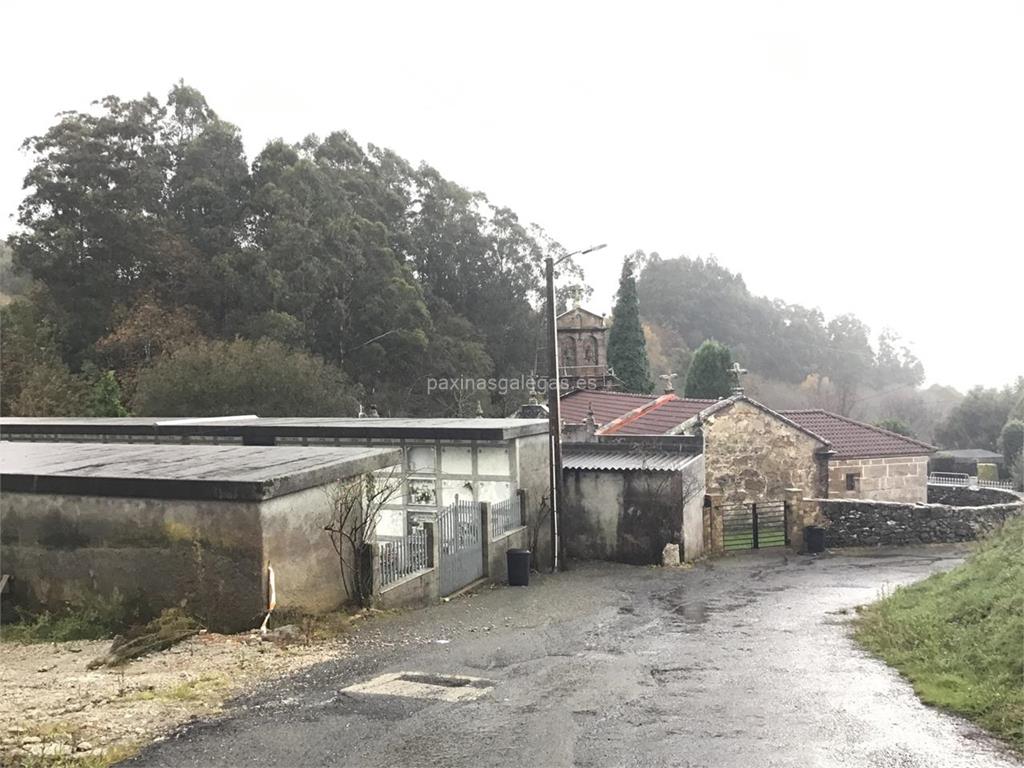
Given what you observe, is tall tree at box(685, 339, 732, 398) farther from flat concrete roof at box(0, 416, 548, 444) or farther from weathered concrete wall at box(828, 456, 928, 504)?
flat concrete roof at box(0, 416, 548, 444)

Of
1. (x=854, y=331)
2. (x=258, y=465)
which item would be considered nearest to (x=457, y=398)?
(x=258, y=465)

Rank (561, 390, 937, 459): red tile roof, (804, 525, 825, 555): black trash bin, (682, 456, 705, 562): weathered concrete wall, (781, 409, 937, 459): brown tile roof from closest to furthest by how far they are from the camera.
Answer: (682, 456, 705, 562): weathered concrete wall < (804, 525, 825, 555): black trash bin < (561, 390, 937, 459): red tile roof < (781, 409, 937, 459): brown tile roof

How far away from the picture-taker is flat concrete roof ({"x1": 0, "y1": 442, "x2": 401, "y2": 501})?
9906mm

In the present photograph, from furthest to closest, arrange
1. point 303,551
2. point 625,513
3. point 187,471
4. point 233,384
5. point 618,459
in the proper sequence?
1. point 233,384
2. point 618,459
3. point 625,513
4. point 187,471
5. point 303,551

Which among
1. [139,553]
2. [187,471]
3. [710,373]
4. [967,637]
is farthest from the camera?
[710,373]

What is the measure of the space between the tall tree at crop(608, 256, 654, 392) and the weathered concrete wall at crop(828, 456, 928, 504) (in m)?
22.7

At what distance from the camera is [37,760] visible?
5840 millimetres

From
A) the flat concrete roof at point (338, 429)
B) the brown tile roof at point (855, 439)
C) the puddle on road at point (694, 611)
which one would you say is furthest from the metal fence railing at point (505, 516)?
the brown tile roof at point (855, 439)

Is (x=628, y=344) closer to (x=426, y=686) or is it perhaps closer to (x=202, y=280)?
(x=202, y=280)

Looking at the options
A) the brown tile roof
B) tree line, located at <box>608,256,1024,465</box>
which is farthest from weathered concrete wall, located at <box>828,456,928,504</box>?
tree line, located at <box>608,256,1024,465</box>

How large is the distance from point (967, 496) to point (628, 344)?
25.2 meters

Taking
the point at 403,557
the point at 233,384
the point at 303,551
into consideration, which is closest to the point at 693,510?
the point at 403,557

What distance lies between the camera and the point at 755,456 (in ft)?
86.6

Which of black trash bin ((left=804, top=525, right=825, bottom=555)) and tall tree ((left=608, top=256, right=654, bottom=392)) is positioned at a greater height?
tall tree ((left=608, top=256, right=654, bottom=392))
